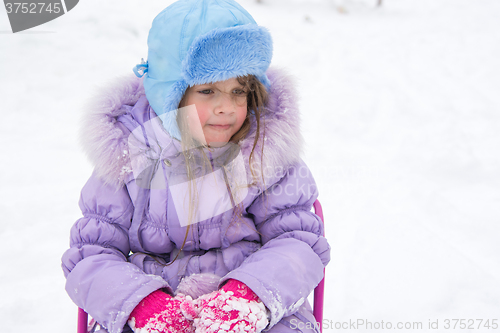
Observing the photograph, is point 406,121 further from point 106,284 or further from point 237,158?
point 106,284

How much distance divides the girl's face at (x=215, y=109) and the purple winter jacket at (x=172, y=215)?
7 cm

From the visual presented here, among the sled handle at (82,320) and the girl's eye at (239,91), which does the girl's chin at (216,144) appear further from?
the sled handle at (82,320)

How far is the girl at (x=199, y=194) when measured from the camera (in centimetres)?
98

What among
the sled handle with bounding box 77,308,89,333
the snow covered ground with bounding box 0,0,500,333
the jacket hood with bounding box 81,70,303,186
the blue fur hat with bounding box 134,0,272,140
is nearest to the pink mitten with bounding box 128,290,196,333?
the sled handle with bounding box 77,308,89,333

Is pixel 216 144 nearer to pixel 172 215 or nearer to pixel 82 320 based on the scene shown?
pixel 172 215

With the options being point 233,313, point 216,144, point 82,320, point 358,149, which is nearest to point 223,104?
point 216,144

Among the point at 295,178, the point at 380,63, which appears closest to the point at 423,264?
the point at 295,178

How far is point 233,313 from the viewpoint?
37.3 inches

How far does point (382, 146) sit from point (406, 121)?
43 cm

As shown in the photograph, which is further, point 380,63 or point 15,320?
point 380,63

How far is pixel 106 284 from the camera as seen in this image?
3.26 ft

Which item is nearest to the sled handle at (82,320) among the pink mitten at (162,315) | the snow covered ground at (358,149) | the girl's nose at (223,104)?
the pink mitten at (162,315)

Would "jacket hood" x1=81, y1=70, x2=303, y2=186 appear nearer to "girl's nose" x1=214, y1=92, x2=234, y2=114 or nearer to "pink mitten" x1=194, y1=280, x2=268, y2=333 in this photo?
"girl's nose" x1=214, y1=92, x2=234, y2=114

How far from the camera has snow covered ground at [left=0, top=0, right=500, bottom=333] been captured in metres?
1.67
